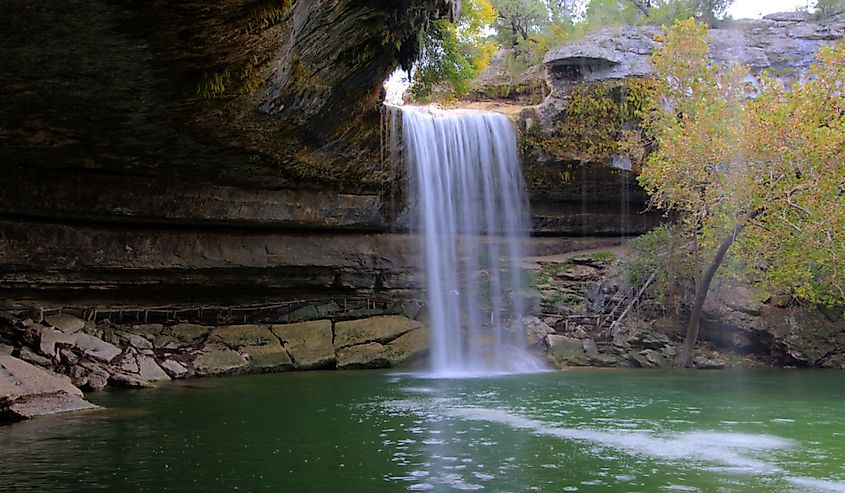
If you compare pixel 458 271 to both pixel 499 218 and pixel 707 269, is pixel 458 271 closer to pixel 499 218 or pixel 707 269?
pixel 499 218

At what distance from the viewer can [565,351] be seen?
21656 millimetres

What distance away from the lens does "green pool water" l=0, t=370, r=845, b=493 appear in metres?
7.29

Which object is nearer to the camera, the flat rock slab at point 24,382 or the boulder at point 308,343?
the flat rock slab at point 24,382

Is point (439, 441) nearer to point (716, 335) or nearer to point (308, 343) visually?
point (308, 343)

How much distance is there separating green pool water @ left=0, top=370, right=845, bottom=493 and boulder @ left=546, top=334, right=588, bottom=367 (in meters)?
5.44

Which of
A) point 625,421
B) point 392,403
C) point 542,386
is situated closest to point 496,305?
point 542,386

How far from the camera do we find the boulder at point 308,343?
2094cm

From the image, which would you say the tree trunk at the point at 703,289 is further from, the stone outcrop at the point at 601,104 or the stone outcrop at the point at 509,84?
the stone outcrop at the point at 509,84

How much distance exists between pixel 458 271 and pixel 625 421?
1352 centimetres

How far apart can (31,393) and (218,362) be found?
7609 mm

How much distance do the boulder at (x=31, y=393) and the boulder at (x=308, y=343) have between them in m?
8.23

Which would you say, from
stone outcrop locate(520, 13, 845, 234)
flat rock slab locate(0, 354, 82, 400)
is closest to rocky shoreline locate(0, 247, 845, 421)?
stone outcrop locate(520, 13, 845, 234)

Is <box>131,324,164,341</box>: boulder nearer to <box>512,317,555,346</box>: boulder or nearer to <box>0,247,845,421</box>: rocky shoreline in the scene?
<box>0,247,845,421</box>: rocky shoreline

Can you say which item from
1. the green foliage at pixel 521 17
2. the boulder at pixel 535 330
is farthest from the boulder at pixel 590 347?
the green foliage at pixel 521 17
